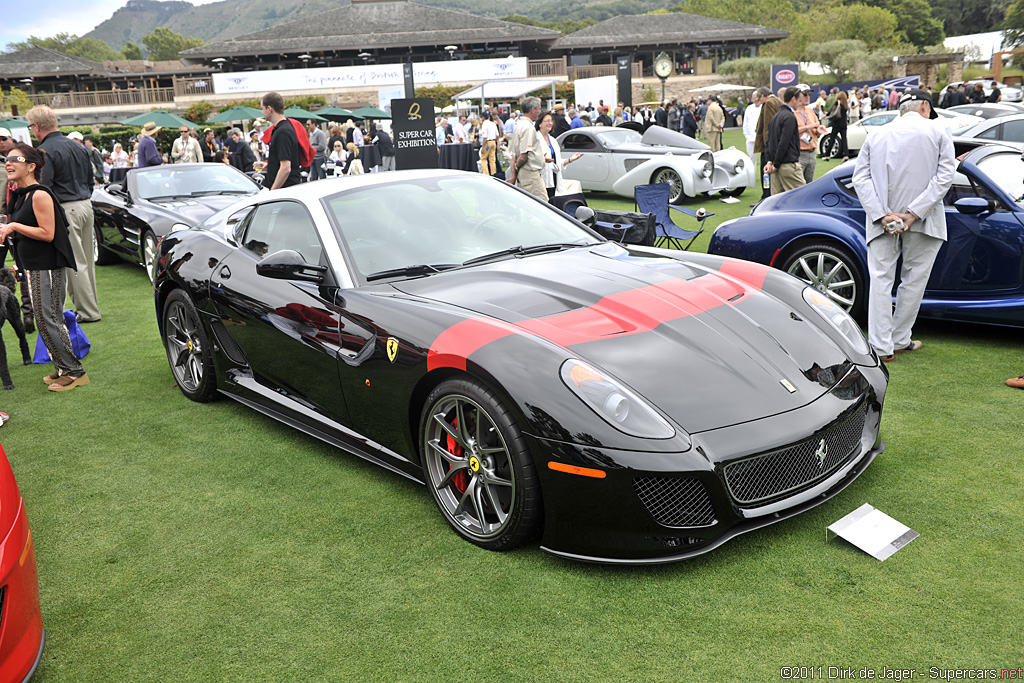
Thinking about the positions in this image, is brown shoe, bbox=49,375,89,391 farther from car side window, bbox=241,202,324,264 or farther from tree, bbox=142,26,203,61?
tree, bbox=142,26,203,61

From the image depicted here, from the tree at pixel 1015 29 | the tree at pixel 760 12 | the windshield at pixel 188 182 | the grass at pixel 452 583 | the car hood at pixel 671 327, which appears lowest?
the grass at pixel 452 583

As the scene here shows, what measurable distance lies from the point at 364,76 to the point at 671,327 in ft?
195

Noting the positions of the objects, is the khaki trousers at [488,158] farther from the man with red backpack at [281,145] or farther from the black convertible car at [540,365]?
the black convertible car at [540,365]

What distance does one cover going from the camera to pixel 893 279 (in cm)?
551

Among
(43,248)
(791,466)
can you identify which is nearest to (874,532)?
(791,466)

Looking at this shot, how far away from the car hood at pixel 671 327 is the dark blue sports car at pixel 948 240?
2459 mm

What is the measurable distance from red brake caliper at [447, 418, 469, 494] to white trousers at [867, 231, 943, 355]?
3238 millimetres

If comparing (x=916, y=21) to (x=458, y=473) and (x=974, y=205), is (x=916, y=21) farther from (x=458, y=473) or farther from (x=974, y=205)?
(x=458, y=473)

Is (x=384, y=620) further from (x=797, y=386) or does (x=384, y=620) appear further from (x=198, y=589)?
(x=797, y=386)

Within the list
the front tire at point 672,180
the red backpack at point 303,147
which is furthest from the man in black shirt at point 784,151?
the red backpack at point 303,147

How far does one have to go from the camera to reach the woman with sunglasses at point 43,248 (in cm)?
548

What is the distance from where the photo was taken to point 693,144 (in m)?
15.5

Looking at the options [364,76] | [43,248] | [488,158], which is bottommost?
[43,248]

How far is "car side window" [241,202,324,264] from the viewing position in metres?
4.25
